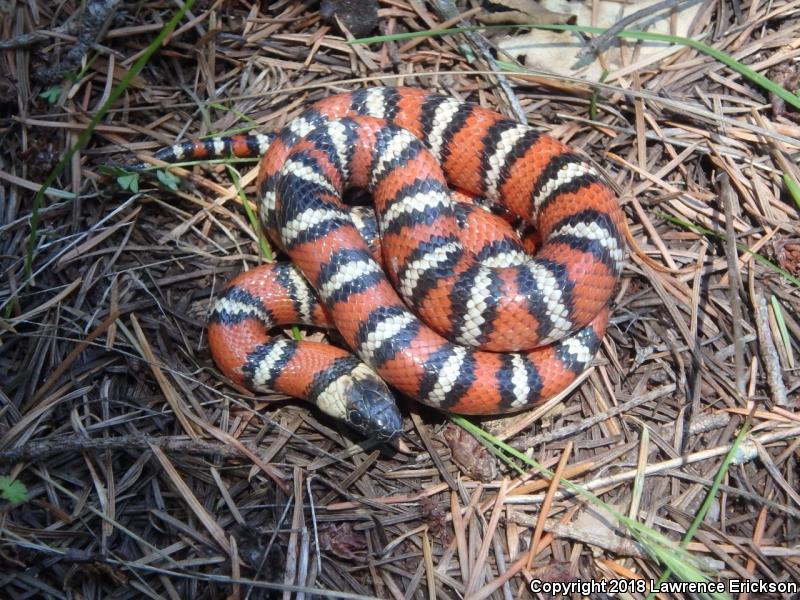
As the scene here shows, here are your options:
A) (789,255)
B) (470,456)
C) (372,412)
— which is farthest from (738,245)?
(372,412)

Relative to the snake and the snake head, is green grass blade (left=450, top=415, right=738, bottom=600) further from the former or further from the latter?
the snake head

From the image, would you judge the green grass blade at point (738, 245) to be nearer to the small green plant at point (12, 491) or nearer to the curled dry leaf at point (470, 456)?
the curled dry leaf at point (470, 456)

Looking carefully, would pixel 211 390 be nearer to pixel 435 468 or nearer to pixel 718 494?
pixel 435 468

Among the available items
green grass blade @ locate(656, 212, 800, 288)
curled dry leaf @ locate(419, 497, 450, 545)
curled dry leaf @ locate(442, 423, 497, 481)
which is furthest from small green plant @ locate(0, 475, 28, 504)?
green grass blade @ locate(656, 212, 800, 288)

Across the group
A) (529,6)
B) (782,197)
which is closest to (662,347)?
(782,197)

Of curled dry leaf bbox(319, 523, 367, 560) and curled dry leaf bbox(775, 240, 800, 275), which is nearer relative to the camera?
curled dry leaf bbox(319, 523, 367, 560)

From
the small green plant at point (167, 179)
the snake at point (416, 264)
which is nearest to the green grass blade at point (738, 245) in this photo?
the snake at point (416, 264)

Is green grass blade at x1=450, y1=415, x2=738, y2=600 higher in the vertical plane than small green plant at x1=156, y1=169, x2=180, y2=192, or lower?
lower
